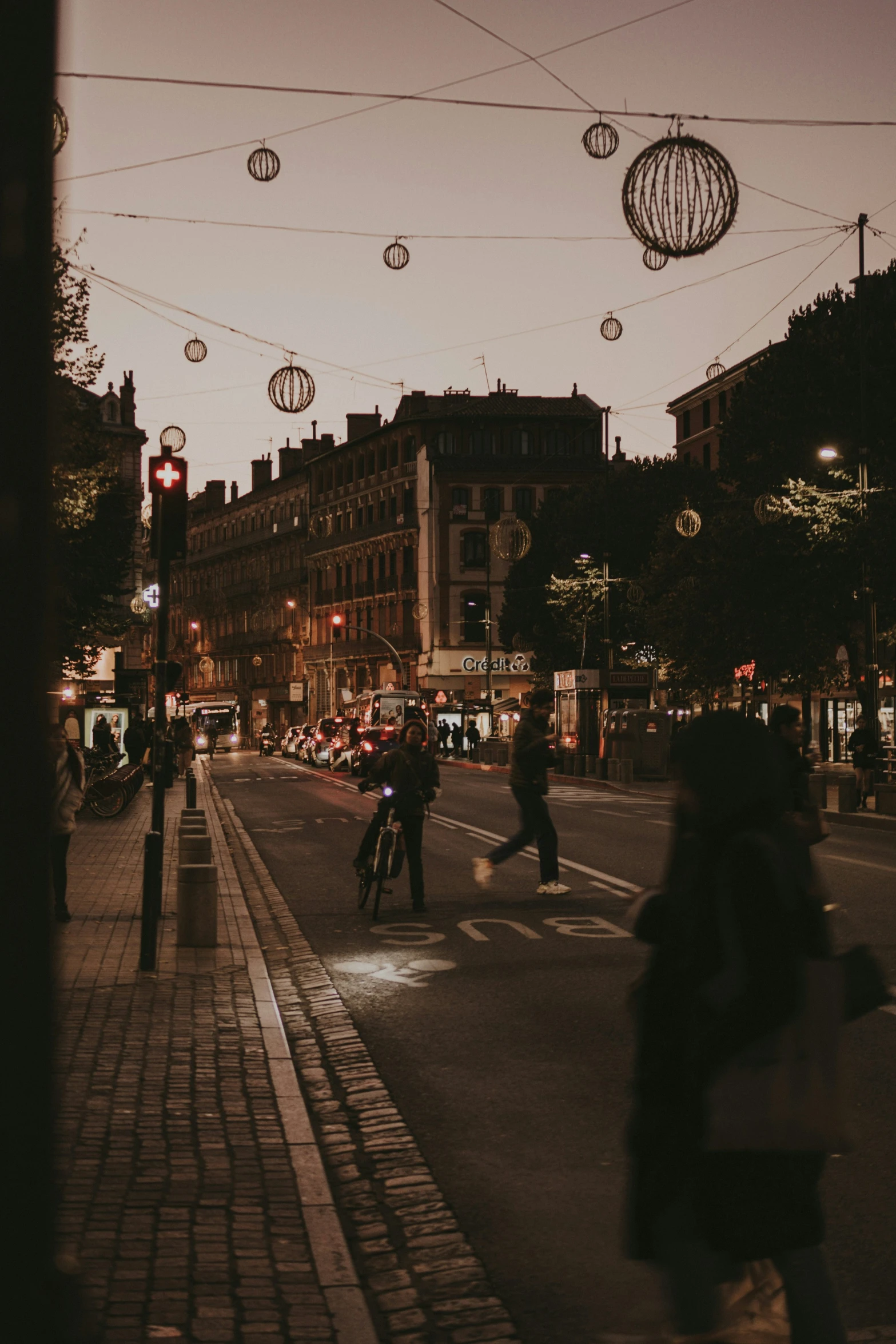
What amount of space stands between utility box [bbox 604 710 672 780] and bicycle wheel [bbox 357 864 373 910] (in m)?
29.5

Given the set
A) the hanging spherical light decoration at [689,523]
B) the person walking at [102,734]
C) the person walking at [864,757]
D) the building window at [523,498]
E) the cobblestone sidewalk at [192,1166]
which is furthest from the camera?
the building window at [523,498]

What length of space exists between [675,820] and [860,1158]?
3.38 metres

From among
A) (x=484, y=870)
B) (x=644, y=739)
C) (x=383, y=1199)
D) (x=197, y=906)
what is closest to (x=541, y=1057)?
(x=383, y=1199)

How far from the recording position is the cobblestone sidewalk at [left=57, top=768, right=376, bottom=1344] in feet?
14.3

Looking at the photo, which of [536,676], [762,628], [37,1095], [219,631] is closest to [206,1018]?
[37,1095]

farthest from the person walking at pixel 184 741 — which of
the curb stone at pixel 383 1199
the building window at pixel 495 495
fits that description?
the building window at pixel 495 495

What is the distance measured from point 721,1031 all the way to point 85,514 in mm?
21473

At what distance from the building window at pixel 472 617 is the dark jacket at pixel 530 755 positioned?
72.7 metres

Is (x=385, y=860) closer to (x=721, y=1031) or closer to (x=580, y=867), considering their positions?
(x=580, y=867)

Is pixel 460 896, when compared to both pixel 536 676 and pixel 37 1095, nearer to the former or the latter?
pixel 37 1095

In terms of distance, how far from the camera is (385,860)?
45.6 feet

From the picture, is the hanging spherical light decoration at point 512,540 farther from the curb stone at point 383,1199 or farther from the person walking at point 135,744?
the curb stone at point 383,1199

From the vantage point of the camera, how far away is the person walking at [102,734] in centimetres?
3819

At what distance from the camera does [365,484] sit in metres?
97.4
